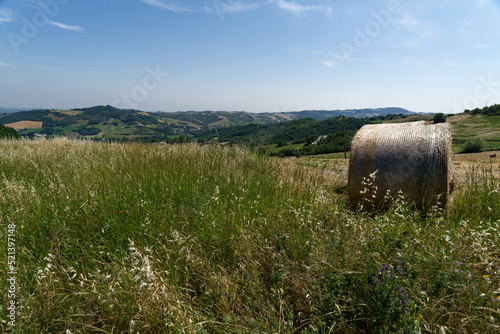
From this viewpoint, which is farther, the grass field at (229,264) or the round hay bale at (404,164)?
the round hay bale at (404,164)

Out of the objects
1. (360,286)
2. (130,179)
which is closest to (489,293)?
(360,286)

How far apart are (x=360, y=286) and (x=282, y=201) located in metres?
1.73

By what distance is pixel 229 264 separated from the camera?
2533mm

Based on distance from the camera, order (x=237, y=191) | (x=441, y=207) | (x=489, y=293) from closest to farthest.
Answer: (x=489, y=293) → (x=237, y=191) → (x=441, y=207)

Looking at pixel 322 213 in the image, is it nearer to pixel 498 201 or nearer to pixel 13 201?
pixel 498 201

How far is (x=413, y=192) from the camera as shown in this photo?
455 centimetres

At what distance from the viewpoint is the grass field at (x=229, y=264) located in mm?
1715

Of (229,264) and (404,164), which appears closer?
(229,264)

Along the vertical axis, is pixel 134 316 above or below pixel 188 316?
above

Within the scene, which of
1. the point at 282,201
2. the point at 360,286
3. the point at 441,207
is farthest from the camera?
the point at 441,207

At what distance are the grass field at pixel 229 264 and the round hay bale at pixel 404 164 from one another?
0.47 metres

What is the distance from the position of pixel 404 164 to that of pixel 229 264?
13.1ft

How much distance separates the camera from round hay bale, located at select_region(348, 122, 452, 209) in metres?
4.50

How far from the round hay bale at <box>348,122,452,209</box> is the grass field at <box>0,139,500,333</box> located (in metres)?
0.47
